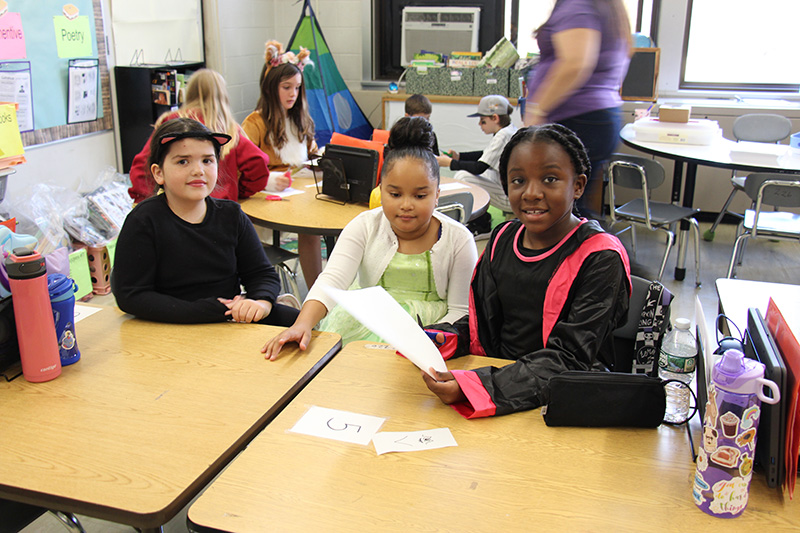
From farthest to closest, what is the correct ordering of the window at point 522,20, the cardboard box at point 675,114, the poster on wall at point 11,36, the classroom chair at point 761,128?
the window at point 522,20 → the classroom chair at point 761,128 → the cardboard box at point 675,114 → the poster on wall at point 11,36

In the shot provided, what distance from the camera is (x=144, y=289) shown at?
174cm

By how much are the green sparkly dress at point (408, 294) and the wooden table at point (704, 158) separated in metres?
1.97

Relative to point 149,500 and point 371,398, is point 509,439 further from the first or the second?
point 149,500

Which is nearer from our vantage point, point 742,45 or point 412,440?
point 412,440

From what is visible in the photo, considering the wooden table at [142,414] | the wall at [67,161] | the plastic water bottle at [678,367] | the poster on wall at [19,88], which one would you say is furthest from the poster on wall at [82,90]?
the plastic water bottle at [678,367]

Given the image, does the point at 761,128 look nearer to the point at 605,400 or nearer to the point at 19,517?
the point at 605,400

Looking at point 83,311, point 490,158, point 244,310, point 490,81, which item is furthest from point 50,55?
point 490,81

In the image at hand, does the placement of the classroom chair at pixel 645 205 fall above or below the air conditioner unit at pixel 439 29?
below

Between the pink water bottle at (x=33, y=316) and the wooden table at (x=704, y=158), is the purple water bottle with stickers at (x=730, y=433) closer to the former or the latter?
the pink water bottle at (x=33, y=316)

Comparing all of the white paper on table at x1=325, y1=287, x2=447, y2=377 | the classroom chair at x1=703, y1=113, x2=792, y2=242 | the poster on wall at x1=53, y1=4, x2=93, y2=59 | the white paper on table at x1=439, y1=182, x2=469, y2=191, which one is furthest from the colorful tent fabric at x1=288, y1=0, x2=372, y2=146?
the white paper on table at x1=325, y1=287, x2=447, y2=377

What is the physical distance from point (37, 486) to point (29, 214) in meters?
2.62

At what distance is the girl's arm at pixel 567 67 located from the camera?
7.45 ft

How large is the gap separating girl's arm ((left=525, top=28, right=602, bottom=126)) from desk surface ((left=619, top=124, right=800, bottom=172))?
1.23 meters

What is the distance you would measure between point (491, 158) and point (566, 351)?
321 cm
